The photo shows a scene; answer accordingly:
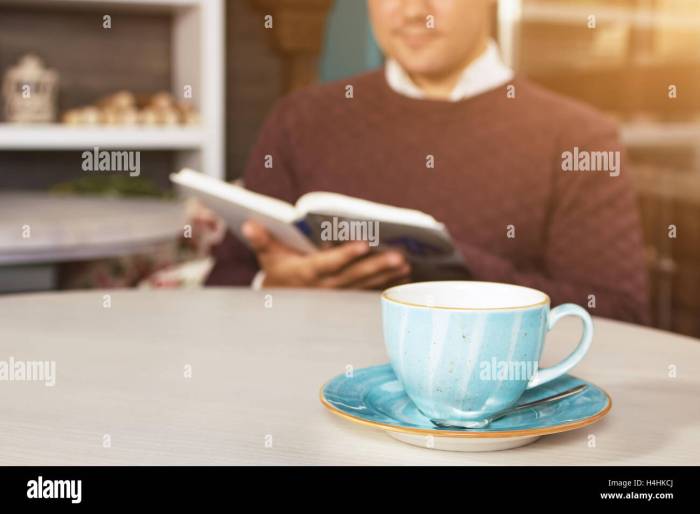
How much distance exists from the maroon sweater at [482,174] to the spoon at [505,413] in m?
0.81

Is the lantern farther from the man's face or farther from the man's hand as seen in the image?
the man's hand

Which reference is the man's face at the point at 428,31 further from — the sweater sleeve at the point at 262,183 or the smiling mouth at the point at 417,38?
the sweater sleeve at the point at 262,183

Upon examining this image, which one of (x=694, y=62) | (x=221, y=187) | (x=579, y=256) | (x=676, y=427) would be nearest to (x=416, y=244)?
(x=221, y=187)

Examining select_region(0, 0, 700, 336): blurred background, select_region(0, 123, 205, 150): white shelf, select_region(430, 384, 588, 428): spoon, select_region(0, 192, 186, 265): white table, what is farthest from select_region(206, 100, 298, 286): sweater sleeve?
select_region(0, 123, 205, 150): white shelf

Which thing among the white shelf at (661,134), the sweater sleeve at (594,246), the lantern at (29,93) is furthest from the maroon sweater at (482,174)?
the lantern at (29,93)

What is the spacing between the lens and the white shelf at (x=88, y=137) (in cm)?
264

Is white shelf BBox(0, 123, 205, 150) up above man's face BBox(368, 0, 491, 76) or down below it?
below

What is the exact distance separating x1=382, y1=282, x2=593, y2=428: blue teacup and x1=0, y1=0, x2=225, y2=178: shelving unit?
2.32m

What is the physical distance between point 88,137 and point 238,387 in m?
2.23

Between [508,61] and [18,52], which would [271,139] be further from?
[18,52]

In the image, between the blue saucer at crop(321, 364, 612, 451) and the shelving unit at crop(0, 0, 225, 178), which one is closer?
the blue saucer at crop(321, 364, 612, 451)

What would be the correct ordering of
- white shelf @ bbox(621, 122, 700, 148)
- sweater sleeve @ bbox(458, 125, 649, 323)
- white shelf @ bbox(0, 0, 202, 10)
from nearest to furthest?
sweater sleeve @ bbox(458, 125, 649, 323)
white shelf @ bbox(621, 122, 700, 148)
white shelf @ bbox(0, 0, 202, 10)

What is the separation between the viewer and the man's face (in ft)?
4.83

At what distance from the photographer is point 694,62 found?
2.60m
